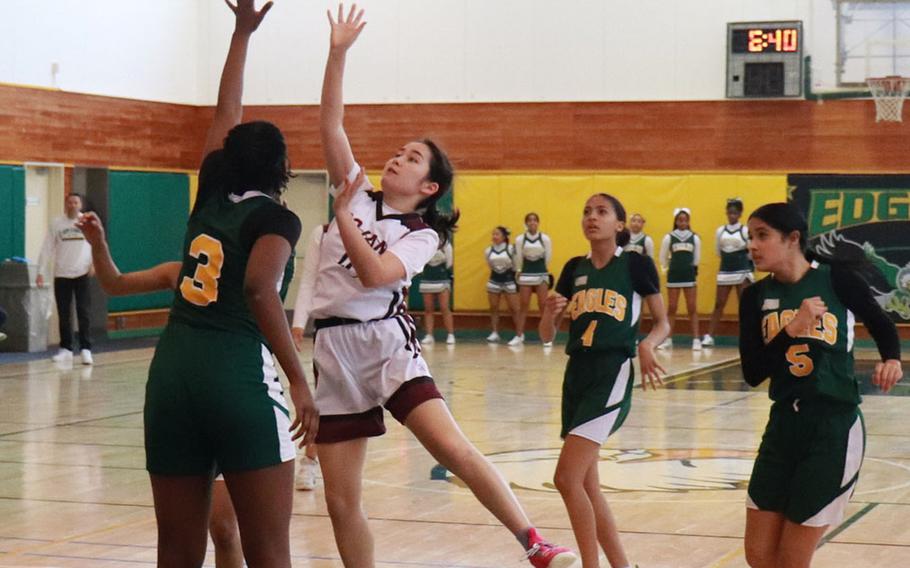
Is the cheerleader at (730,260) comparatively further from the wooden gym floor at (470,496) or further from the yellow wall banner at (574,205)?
the wooden gym floor at (470,496)

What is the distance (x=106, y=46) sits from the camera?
21844mm

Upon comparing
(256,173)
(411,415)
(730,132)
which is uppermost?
(730,132)

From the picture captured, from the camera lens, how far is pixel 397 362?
535 cm

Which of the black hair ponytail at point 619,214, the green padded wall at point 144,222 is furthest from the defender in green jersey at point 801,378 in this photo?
the green padded wall at point 144,222

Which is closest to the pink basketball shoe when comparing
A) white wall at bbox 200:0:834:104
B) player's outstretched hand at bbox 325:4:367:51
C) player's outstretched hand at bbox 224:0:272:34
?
player's outstretched hand at bbox 325:4:367:51

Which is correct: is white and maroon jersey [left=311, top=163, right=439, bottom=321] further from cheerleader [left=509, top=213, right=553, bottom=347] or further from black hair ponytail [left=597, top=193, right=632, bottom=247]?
cheerleader [left=509, top=213, right=553, bottom=347]

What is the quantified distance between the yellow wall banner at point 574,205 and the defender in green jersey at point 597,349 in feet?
50.4

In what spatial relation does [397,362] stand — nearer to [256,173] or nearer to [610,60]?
[256,173]

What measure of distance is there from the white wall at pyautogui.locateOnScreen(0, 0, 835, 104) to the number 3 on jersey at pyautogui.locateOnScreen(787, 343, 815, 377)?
16968mm

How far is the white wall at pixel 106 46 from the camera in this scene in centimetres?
2011

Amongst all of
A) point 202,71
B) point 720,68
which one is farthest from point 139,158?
point 720,68

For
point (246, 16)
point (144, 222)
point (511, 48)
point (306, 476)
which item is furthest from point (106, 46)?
point (246, 16)

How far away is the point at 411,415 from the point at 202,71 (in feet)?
65.2

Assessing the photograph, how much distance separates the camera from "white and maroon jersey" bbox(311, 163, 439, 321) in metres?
5.35
